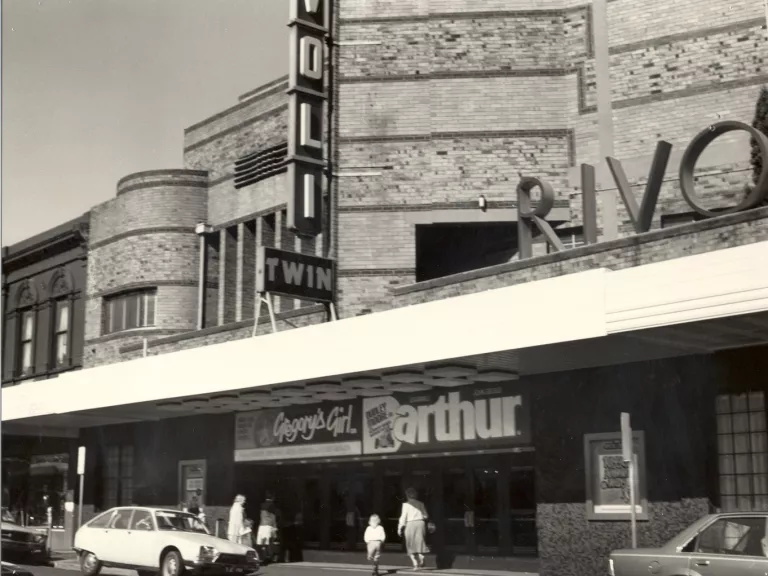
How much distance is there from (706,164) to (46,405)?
16.6 meters

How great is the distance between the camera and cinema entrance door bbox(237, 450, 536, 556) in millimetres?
19188

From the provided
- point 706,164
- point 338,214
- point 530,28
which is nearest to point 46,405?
point 338,214

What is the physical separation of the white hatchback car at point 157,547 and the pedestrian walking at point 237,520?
2.96m

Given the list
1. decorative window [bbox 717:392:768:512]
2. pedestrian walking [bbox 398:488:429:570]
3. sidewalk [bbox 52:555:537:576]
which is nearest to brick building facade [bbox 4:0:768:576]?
decorative window [bbox 717:392:768:512]

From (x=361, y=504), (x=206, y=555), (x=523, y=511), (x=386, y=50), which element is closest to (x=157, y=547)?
(x=206, y=555)

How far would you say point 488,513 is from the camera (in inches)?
772

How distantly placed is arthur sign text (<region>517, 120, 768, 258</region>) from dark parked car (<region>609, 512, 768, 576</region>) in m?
5.54

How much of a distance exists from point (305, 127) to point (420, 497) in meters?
7.98

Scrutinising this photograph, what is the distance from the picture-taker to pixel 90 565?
764 inches

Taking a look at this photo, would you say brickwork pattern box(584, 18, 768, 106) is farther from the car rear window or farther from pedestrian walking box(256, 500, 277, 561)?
the car rear window

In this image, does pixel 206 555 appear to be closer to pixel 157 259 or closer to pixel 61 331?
pixel 157 259

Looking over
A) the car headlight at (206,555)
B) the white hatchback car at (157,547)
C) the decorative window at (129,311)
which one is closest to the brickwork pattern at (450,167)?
the decorative window at (129,311)

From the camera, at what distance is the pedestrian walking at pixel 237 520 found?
22312mm

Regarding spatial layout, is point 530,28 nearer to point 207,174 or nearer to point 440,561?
point 207,174
